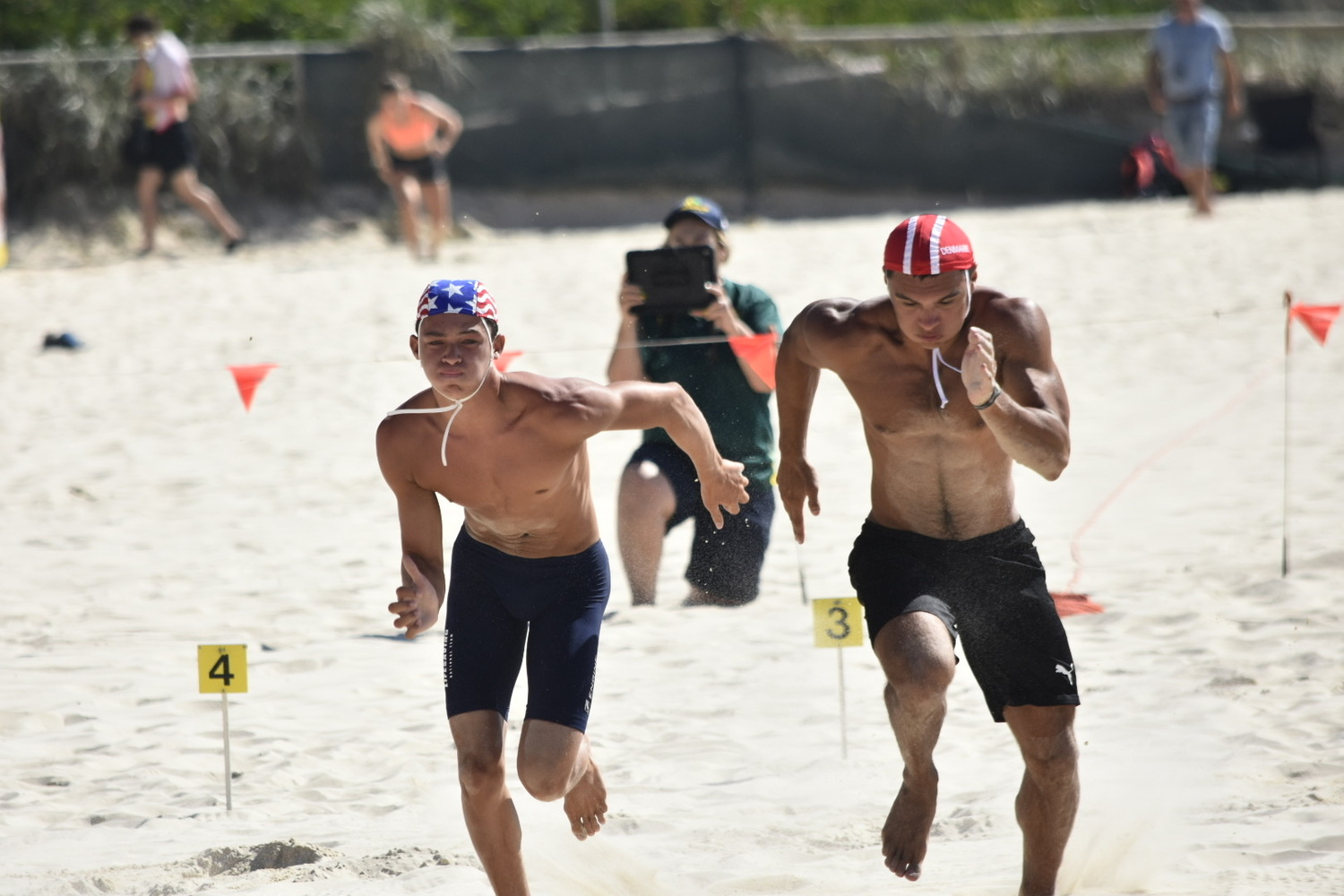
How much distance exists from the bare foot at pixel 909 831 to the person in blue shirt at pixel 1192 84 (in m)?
11.3

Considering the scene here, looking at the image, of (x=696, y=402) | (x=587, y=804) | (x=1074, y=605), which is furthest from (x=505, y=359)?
(x=587, y=804)

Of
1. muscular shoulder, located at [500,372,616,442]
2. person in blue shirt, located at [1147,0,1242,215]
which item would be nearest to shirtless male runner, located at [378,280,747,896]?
muscular shoulder, located at [500,372,616,442]

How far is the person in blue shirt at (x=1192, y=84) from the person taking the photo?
13852 mm

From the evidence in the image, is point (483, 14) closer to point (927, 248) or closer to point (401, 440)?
point (401, 440)

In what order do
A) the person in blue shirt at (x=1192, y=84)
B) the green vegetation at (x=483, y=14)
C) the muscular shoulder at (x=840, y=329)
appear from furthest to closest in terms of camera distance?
the green vegetation at (x=483, y=14)
the person in blue shirt at (x=1192, y=84)
the muscular shoulder at (x=840, y=329)

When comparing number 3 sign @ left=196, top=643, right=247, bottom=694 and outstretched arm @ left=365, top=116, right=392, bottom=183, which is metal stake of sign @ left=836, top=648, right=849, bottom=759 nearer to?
number 3 sign @ left=196, top=643, right=247, bottom=694

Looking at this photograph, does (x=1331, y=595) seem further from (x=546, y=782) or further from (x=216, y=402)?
(x=216, y=402)

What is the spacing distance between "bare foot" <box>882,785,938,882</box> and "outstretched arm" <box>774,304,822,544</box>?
0.78 meters

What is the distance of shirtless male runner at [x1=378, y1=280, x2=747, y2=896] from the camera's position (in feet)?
12.1

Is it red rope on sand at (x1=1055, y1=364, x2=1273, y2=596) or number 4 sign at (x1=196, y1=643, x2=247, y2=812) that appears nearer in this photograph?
number 4 sign at (x1=196, y1=643, x2=247, y2=812)

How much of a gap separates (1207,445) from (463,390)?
5.38 metres

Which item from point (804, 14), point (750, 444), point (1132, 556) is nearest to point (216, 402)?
point (750, 444)

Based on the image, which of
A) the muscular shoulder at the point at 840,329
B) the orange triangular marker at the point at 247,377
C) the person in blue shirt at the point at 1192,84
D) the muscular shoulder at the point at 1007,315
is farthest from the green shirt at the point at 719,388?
the person in blue shirt at the point at 1192,84

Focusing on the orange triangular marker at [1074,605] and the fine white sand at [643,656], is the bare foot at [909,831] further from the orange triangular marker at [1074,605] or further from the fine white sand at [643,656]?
the orange triangular marker at [1074,605]
